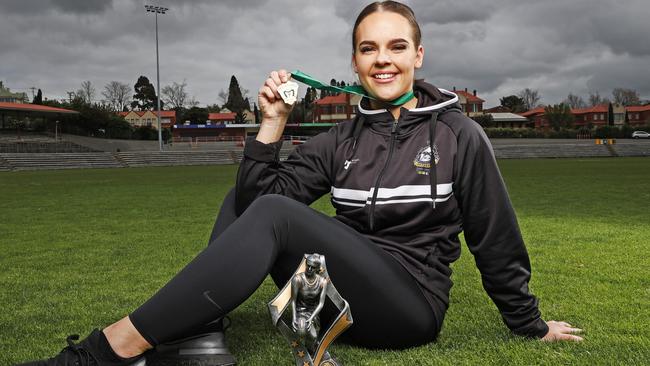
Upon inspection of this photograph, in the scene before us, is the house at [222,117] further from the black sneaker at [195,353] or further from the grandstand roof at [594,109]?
the black sneaker at [195,353]

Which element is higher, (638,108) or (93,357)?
(638,108)

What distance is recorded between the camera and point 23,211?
10.2 m

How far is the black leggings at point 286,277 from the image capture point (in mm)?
1756

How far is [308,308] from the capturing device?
70.9 inches

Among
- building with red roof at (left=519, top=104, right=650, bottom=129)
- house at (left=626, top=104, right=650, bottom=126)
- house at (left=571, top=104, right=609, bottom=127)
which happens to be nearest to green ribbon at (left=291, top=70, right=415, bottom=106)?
building with red roof at (left=519, top=104, right=650, bottom=129)

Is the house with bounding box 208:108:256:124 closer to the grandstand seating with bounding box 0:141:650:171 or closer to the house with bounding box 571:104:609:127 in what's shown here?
the grandstand seating with bounding box 0:141:650:171

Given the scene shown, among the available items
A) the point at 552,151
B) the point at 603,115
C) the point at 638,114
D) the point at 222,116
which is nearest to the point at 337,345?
the point at 552,151

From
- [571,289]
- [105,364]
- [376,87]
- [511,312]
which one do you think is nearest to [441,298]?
[511,312]

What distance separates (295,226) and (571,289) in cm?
232

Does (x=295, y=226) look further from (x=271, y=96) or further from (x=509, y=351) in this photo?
(x=509, y=351)

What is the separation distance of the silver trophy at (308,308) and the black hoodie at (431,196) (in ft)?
1.22

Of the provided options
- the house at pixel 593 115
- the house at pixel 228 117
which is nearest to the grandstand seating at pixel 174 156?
the house at pixel 228 117

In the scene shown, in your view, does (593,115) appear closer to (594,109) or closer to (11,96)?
(594,109)

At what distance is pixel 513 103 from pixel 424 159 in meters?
115
